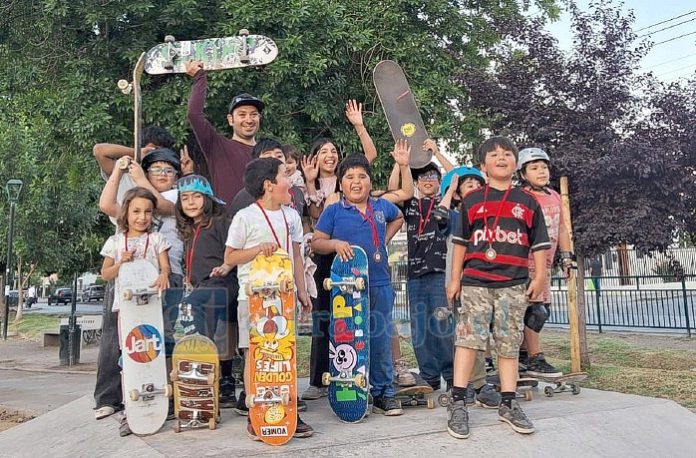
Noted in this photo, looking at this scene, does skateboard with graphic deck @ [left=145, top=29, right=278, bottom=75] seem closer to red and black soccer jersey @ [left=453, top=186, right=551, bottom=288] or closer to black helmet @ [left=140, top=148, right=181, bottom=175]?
black helmet @ [left=140, top=148, right=181, bottom=175]

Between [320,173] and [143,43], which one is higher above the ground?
[143,43]

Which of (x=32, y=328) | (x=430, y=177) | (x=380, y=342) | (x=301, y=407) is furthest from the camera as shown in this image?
(x=32, y=328)

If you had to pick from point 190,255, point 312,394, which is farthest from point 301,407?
point 190,255

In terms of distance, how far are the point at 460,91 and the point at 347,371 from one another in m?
5.98

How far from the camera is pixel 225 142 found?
4.24 m

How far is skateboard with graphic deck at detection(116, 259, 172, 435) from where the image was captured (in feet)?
11.3

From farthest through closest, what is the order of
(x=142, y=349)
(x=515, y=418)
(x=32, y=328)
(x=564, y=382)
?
(x=32, y=328) < (x=564, y=382) < (x=142, y=349) < (x=515, y=418)

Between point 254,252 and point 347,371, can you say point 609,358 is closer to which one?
point 347,371

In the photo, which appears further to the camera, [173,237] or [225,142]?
[225,142]

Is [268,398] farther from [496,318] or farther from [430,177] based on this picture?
[430,177]

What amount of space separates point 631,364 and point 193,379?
320 inches

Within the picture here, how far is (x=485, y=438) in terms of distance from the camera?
3248mm

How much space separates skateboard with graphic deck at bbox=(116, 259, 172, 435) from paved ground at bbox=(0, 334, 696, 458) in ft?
0.47

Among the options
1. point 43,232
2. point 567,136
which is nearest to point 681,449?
point 567,136
